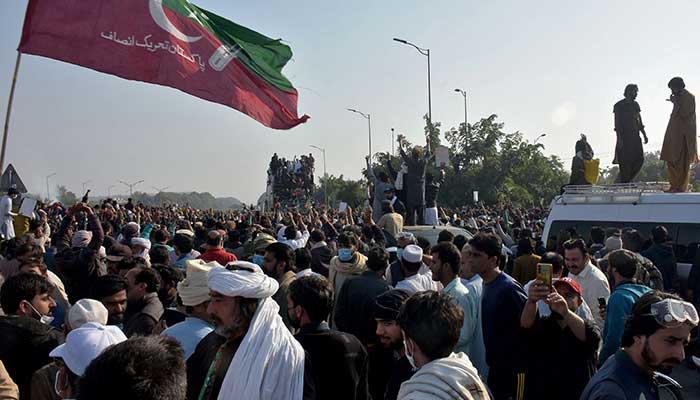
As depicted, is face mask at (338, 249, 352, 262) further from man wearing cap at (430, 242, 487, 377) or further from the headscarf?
the headscarf

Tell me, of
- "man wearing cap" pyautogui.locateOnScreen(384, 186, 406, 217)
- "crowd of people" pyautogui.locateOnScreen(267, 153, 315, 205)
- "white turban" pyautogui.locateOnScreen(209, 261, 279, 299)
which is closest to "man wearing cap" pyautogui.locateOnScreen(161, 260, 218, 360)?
"white turban" pyautogui.locateOnScreen(209, 261, 279, 299)

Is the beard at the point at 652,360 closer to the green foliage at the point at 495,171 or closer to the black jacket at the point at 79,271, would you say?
the black jacket at the point at 79,271

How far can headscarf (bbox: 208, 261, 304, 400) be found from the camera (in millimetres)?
2986

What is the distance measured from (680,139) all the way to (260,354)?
11811mm

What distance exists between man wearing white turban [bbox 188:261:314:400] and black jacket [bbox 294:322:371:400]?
0.51m

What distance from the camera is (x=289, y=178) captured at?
33.3m

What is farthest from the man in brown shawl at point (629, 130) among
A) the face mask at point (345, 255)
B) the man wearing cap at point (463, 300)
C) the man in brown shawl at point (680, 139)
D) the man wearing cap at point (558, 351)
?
the man wearing cap at point (558, 351)

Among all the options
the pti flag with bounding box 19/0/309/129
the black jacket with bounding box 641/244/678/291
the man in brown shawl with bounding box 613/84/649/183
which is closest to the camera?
the pti flag with bounding box 19/0/309/129

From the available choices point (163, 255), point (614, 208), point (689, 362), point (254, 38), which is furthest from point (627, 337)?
point (614, 208)

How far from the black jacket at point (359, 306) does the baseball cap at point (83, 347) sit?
297cm

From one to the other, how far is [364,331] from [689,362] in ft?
17.0

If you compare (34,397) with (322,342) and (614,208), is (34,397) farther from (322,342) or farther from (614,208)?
(614,208)

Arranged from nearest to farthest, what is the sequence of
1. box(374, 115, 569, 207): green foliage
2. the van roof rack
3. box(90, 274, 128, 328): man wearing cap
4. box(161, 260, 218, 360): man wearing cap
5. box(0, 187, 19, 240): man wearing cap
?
box(161, 260, 218, 360): man wearing cap, box(90, 274, 128, 328): man wearing cap, box(0, 187, 19, 240): man wearing cap, the van roof rack, box(374, 115, 569, 207): green foliage

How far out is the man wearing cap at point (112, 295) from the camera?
4598 millimetres
